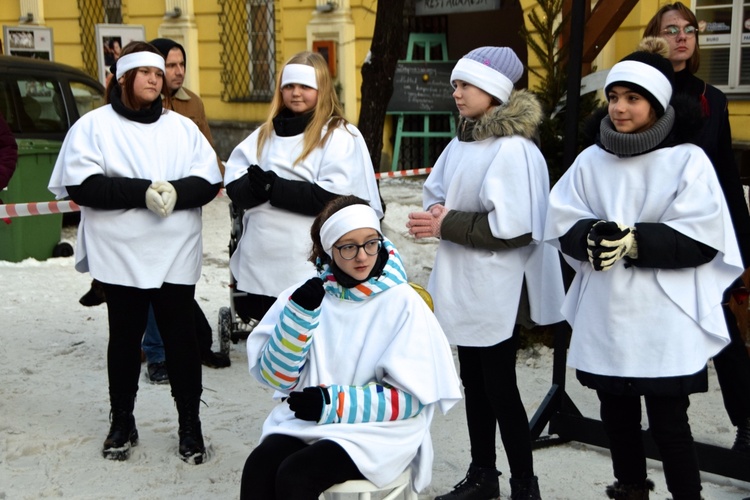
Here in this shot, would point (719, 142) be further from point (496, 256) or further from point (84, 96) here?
point (84, 96)

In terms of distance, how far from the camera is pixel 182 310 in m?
4.61

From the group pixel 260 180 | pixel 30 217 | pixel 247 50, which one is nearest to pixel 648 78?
pixel 260 180

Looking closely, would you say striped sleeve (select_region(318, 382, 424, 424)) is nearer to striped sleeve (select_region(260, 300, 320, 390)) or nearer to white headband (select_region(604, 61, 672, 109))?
striped sleeve (select_region(260, 300, 320, 390))

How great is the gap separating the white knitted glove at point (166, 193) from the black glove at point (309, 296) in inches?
57.3

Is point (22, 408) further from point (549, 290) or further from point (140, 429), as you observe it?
point (549, 290)

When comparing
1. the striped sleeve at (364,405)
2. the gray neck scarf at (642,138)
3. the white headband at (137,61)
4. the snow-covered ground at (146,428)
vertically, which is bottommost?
the snow-covered ground at (146,428)

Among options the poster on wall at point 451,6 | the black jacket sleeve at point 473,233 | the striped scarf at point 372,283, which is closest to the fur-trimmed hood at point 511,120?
the black jacket sleeve at point 473,233

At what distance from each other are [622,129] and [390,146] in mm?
11651

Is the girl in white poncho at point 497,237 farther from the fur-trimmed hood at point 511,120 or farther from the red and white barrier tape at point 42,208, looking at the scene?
the red and white barrier tape at point 42,208

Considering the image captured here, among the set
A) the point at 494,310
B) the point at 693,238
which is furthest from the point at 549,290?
the point at 693,238

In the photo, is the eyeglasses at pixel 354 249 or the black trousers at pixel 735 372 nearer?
the eyeglasses at pixel 354 249

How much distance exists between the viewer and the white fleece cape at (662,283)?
3.28 metres

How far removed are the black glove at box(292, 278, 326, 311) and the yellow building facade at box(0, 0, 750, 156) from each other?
10.9m

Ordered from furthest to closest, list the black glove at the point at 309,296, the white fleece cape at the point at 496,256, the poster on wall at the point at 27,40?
the poster on wall at the point at 27,40, the white fleece cape at the point at 496,256, the black glove at the point at 309,296
